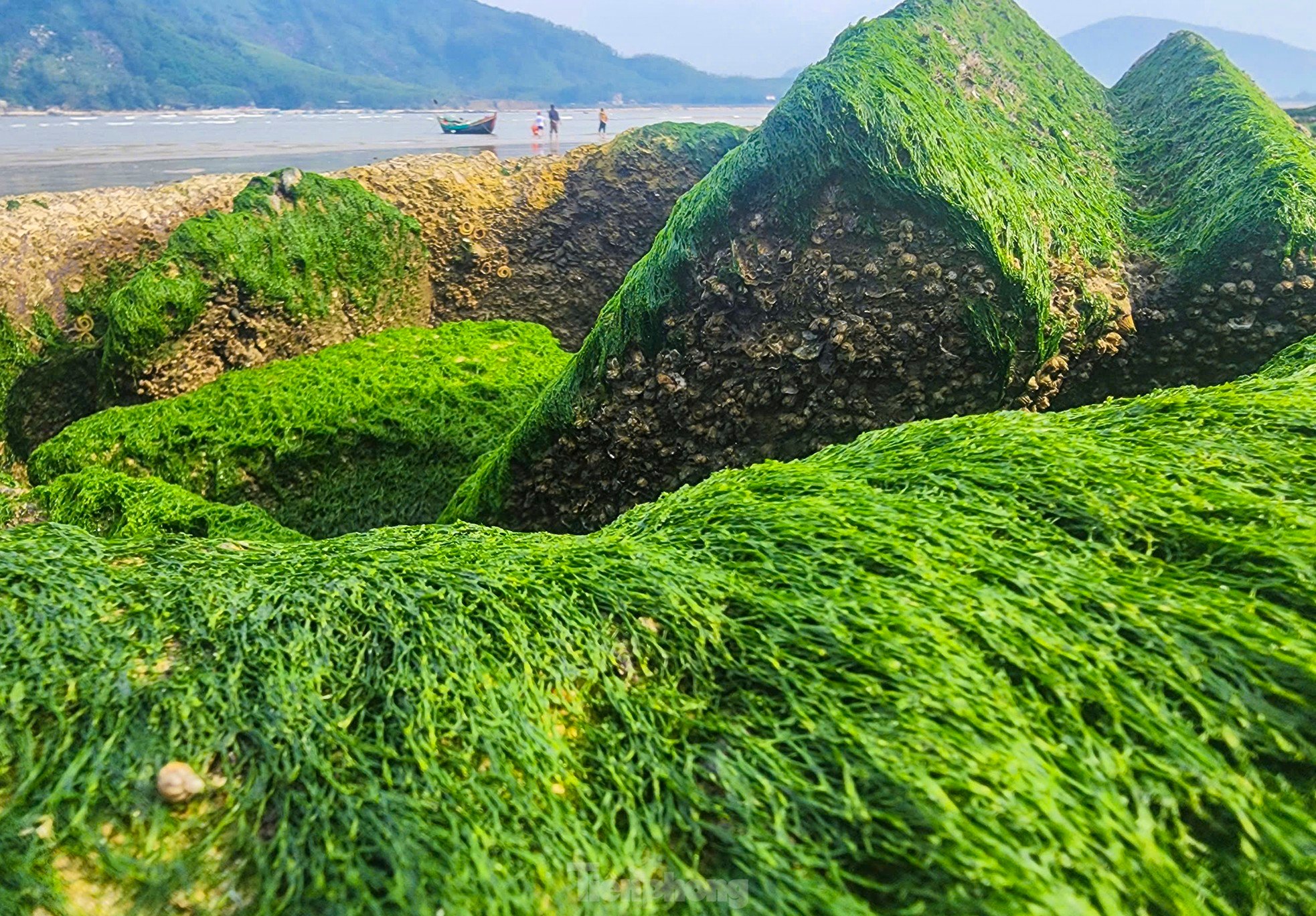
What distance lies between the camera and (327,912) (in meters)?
1.12

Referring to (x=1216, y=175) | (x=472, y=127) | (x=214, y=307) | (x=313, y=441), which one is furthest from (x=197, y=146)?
(x=1216, y=175)

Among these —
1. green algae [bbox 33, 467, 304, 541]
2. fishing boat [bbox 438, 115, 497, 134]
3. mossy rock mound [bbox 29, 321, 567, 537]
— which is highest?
fishing boat [bbox 438, 115, 497, 134]

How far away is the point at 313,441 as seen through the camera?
18.1 ft

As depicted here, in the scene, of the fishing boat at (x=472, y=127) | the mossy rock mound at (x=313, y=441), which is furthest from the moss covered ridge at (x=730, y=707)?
the fishing boat at (x=472, y=127)

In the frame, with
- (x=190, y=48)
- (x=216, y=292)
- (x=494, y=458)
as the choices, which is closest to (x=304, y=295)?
(x=216, y=292)

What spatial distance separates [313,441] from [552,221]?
437 centimetres

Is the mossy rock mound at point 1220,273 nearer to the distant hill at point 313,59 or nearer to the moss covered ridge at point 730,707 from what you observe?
the moss covered ridge at point 730,707

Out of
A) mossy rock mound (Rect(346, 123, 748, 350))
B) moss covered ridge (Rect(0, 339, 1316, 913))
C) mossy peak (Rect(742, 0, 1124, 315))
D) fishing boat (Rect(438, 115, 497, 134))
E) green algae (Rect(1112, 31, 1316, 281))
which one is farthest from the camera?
fishing boat (Rect(438, 115, 497, 134))

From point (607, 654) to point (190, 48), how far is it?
9810 centimetres

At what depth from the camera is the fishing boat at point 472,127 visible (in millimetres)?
31578

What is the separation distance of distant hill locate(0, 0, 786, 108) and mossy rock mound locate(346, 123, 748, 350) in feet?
228

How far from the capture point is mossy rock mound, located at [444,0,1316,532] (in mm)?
3328

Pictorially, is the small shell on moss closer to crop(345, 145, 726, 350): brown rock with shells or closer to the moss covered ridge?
the moss covered ridge

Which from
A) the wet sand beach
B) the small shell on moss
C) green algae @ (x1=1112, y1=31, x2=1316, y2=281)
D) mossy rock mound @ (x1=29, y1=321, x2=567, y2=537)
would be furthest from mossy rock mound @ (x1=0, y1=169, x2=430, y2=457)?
the wet sand beach
